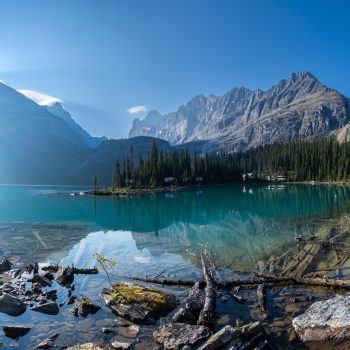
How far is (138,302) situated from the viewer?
21.6 meters

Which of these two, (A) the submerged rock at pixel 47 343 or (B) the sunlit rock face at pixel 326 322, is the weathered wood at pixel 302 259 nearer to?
(B) the sunlit rock face at pixel 326 322

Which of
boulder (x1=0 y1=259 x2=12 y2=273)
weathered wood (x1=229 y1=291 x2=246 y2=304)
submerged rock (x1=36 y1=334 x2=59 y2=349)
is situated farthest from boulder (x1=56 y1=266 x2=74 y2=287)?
weathered wood (x1=229 y1=291 x2=246 y2=304)

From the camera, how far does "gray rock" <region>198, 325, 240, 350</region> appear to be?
15547mm

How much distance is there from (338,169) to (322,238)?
158 m

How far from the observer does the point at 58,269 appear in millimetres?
31625

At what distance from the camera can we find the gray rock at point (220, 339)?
15547 millimetres

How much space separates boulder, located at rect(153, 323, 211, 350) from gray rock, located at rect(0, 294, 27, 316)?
10.0 meters

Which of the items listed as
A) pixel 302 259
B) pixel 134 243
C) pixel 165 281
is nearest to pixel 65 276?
pixel 165 281

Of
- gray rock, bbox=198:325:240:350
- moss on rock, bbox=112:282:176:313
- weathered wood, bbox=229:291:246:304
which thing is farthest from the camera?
weathered wood, bbox=229:291:246:304

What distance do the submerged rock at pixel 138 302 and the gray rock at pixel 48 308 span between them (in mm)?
3309

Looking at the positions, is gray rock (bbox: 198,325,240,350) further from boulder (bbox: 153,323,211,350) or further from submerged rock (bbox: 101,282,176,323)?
submerged rock (bbox: 101,282,176,323)

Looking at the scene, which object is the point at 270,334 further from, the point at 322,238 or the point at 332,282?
the point at 322,238

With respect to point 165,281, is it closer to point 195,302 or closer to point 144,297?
point 144,297

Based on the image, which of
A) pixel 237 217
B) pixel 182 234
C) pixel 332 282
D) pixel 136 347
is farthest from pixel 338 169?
pixel 136 347
